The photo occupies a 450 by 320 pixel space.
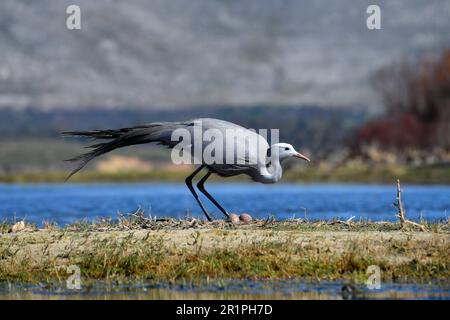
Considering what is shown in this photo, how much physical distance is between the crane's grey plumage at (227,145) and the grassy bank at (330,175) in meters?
28.4

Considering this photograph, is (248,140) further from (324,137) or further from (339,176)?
(324,137)

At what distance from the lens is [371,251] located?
46.4ft

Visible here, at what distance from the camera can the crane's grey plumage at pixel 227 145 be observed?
16.2 m

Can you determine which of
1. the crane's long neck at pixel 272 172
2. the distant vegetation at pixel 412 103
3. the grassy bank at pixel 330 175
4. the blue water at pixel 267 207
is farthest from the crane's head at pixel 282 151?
the distant vegetation at pixel 412 103

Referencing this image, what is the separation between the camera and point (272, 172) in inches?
651

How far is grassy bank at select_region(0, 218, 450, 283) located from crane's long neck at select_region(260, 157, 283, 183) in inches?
49.4

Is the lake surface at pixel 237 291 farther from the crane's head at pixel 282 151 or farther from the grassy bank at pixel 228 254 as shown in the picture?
the crane's head at pixel 282 151

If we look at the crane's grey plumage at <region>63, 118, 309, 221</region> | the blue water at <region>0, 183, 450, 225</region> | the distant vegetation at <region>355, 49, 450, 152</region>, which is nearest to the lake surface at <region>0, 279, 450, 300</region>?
the crane's grey plumage at <region>63, 118, 309, 221</region>

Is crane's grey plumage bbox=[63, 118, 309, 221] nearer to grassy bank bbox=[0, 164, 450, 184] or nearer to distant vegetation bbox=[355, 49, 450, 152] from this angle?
grassy bank bbox=[0, 164, 450, 184]

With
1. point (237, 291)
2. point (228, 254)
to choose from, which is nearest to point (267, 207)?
point (228, 254)

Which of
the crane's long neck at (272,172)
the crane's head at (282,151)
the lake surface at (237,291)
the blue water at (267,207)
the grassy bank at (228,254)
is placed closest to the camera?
the lake surface at (237,291)

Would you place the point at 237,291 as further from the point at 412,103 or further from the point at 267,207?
the point at 412,103

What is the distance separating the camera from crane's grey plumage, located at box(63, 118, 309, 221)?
16156mm
